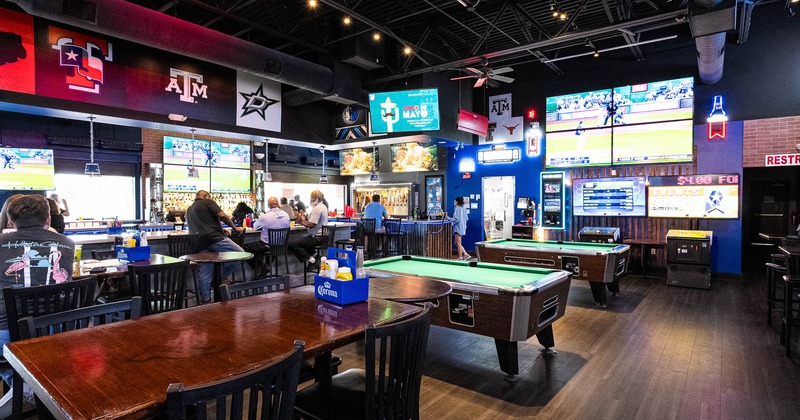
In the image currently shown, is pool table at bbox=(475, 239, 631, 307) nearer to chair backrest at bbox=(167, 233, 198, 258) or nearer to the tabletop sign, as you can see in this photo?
the tabletop sign

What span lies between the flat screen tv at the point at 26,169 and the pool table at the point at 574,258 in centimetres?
850

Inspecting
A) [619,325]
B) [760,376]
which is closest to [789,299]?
[760,376]

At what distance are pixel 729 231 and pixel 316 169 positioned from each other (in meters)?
10.8

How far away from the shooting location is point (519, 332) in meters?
3.44

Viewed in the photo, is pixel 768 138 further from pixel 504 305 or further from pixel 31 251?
pixel 31 251

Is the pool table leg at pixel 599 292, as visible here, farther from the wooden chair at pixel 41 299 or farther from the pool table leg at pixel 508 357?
the wooden chair at pixel 41 299

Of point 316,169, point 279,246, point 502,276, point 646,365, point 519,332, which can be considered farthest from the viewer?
point 316,169

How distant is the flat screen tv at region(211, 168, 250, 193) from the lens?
Result: 10.9 metres

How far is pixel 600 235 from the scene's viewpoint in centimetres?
864

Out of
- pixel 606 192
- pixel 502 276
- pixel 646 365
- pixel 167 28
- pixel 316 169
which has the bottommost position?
pixel 646 365

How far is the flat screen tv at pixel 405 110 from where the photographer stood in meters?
8.77

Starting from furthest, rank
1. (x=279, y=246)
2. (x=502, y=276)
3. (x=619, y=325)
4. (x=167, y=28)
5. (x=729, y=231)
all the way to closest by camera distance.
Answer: (x=729, y=231), (x=279, y=246), (x=167, y=28), (x=619, y=325), (x=502, y=276)

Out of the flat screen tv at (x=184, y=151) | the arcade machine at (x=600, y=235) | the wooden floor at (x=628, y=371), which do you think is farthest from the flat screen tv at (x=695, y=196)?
the flat screen tv at (x=184, y=151)

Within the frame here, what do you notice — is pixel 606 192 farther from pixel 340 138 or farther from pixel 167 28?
pixel 167 28
